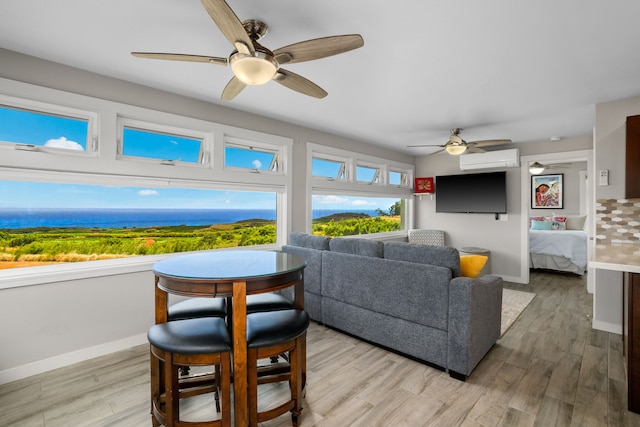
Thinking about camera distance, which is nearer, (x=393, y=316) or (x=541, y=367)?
(x=541, y=367)

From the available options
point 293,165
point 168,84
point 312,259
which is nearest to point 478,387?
point 312,259

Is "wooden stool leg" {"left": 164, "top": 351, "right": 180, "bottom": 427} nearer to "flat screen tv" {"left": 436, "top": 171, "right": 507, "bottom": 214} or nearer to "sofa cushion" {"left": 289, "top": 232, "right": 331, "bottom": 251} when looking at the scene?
"sofa cushion" {"left": 289, "top": 232, "right": 331, "bottom": 251}

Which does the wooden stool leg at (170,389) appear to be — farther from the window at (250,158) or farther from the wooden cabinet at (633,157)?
the wooden cabinet at (633,157)

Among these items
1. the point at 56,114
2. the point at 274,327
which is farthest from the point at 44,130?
the point at 274,327

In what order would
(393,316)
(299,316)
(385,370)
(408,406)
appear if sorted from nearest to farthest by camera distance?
(299,316)
(408,406)
(385,370)
(393,316)

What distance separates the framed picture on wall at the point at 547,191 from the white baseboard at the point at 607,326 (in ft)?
18.5

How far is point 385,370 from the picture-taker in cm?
240

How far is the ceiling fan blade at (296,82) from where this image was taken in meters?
1.98

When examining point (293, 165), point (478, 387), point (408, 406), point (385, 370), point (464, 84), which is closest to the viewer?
point (408, 406)

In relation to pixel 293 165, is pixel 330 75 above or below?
above

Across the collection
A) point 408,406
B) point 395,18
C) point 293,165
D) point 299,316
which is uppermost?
point 395,18

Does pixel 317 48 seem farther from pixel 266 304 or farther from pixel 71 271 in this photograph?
pixel 71 271

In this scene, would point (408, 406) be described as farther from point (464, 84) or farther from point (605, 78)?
point (605, 78)

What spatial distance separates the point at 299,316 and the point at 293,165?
2.68 meters
